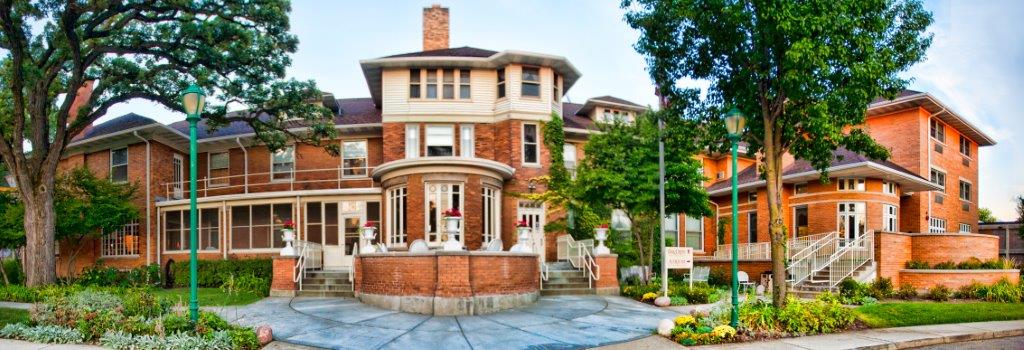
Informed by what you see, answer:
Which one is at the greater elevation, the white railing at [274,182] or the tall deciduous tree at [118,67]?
the tall deciduous tree at [118,67]

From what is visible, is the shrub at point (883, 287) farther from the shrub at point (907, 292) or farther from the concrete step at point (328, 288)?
the concrete step at point (328, 288)

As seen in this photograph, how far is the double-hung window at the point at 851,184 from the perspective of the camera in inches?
989

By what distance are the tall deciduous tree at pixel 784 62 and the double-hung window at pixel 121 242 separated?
21393 millimetres

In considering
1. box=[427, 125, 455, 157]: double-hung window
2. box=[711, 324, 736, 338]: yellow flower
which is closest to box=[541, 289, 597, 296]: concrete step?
box=[711, 324, 736, 338]: yellow flower

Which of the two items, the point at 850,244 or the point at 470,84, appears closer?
the point at 850,244

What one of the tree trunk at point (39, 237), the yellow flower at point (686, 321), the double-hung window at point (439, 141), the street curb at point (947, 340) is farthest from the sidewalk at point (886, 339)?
the tree trunk at point (39, 237)

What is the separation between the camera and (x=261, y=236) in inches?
1051

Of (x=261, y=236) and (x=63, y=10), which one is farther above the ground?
(x=63, y=10)

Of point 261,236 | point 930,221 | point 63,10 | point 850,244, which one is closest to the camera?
point 63,10

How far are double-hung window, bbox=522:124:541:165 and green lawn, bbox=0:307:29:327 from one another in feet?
49.5

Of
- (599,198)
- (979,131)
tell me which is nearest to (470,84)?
(599,198)

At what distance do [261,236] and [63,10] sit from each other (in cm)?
1128

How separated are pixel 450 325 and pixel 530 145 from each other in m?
12.1

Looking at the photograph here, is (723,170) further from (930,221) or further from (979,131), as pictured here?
(979,131)
